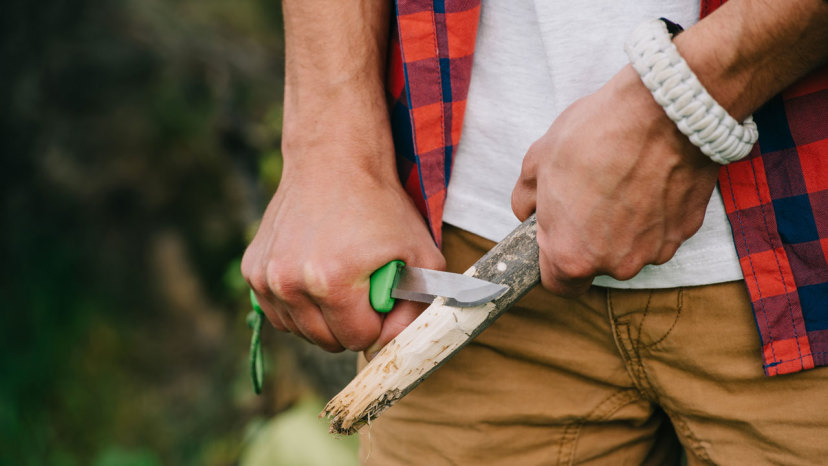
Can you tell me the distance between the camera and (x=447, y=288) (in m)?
0.77

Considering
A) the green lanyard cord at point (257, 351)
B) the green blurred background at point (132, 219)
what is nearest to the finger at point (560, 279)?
the green lanyard cord at point (257, 351)

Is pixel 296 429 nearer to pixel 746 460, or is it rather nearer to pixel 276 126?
pixel 276 126

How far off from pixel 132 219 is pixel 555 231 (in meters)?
3.27

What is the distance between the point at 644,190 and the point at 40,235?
11.0 ft

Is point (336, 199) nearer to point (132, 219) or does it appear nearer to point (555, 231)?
point (555, 231)

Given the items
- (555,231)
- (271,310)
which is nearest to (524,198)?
(555,231)

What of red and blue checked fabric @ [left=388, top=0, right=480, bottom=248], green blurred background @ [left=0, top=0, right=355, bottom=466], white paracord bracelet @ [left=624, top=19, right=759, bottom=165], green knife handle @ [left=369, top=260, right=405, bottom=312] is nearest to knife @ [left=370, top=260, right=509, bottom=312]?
green knife handle @ [left=369, top=260, right=405, bottom=312]

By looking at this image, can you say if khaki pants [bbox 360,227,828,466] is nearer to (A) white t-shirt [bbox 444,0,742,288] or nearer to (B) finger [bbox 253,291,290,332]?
(A) white t-shirt [bbox 444,0,742,288]

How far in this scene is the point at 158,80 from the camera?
10.7 ft

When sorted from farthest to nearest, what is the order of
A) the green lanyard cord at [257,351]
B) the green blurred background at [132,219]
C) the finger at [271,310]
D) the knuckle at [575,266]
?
1. the green blurred background at [132,219]
2. the green lanyard cord at [257,351]
3. the finger at [271,310]
4. the knuckle at [575,266]

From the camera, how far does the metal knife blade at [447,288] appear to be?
0.74 metres

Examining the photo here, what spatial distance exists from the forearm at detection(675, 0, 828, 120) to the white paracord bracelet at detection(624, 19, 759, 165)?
0.02 m

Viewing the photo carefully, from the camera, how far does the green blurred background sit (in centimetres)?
283

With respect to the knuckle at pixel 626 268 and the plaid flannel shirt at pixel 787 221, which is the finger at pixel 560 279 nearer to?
the knuckle at pixel 626 268
